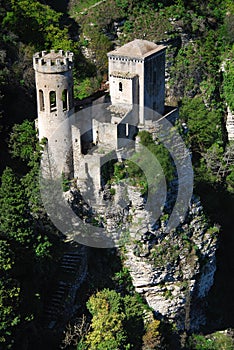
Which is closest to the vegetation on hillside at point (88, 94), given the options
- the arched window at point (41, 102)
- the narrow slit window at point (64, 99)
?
the arched window at point (41, 102)

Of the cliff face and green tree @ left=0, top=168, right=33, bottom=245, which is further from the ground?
green tree @ left=0, top=168, right=33, bottom=245

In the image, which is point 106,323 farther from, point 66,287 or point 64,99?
point 64,99

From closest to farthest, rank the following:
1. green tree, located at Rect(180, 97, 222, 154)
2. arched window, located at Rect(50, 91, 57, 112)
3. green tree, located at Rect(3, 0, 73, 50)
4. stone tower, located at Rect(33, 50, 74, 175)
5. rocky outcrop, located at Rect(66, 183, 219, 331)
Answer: stone tower, located at Rect(33, 50, 74, 175), arched window, located at Rect(50, 91, 57, 112), rocky outcrop, located at Rect(66, 183, 219, 331), green tree, located at Rect(3, 0, 73, 50), green tree, located at Rect(180, 97, 222, 154)

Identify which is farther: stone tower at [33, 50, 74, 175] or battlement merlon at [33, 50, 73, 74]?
stone tower at [33, 50, 74, 175]

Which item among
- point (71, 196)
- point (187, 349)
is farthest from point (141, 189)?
point (187, 349)

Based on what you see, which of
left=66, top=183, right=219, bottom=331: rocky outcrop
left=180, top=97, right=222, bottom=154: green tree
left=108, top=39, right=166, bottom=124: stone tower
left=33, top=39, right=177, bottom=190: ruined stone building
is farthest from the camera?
left=180, top=97, right=222, bottom=154: green tree

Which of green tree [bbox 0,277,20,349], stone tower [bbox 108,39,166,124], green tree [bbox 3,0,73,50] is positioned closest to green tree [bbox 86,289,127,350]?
green tree [bbox 0,277,20,349]

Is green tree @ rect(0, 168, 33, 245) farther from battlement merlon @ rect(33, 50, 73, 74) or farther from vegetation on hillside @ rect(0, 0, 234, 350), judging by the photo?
battlement merlon @ rect(33, 50, 73, 74)

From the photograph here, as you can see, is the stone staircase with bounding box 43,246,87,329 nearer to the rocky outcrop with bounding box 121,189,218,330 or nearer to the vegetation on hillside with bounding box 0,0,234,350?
the vegetation on hillside with bounding box 0,0,234,350

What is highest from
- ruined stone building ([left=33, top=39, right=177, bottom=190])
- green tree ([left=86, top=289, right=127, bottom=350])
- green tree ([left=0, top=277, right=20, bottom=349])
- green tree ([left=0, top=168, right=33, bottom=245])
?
ruined stone building ([left=33, top=39, right=177, bottom=190])
